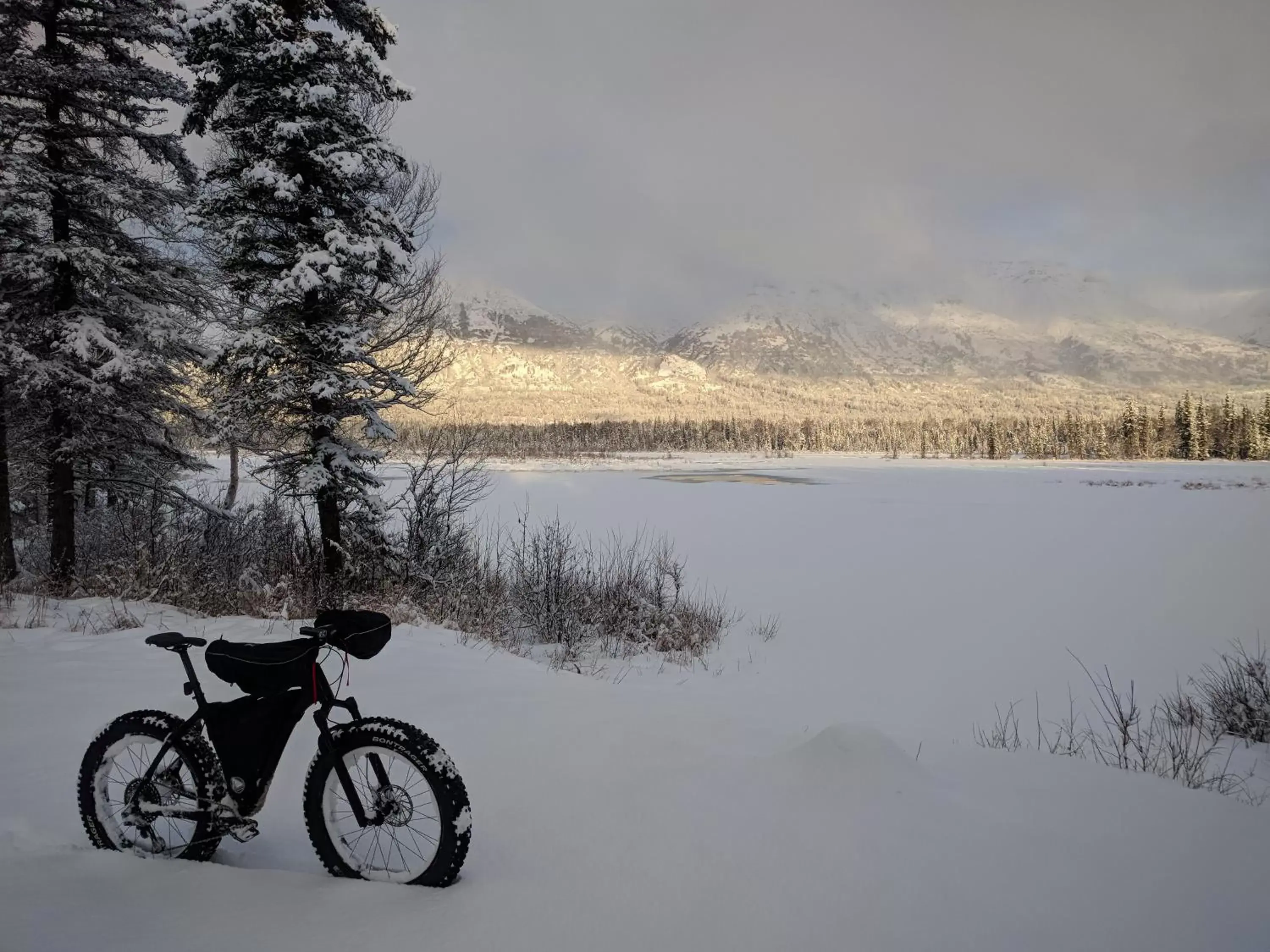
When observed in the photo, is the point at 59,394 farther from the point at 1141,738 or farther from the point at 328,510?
the point at 1141,738

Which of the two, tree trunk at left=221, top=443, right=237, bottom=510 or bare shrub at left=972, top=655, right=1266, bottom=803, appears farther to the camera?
tree trunk at left=221, top=443, right=237, bottom=510

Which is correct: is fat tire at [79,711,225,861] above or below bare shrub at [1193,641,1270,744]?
above

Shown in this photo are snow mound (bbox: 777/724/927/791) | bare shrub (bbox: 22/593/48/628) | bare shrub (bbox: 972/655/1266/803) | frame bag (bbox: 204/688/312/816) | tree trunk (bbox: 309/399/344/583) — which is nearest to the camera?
frame bag (bbox: 204/688/312/816)

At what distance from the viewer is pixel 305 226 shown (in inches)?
326

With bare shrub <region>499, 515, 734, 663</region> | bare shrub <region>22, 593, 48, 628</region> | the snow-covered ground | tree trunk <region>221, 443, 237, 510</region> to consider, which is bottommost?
bare shrub <region>499, 515, 734, 663</region>

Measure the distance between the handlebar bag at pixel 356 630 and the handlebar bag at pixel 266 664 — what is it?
0.07 m

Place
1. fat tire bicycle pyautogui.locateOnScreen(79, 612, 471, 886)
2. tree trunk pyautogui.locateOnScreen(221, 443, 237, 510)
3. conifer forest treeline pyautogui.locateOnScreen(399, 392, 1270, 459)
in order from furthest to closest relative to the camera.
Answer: conifer forest treeline pyautogui.locateOnScreen(399, 392, 1270, 459), tree trunk pyautogui.locateOnScreen(221, 443, 237, 510), fat tire bicycle pyautogui.locateOnScreen(79, 612, 471, 886)

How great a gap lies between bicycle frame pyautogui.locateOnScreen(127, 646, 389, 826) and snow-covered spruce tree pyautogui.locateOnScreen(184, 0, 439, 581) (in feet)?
20.2

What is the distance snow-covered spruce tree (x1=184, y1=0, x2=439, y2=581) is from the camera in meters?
7.76

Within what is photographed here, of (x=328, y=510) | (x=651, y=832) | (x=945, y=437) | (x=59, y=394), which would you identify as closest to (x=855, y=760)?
(x=651, y=832)

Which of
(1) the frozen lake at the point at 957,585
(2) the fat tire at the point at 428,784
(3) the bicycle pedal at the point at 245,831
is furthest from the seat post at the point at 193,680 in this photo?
(1) the frozen lake at the point at 957,585

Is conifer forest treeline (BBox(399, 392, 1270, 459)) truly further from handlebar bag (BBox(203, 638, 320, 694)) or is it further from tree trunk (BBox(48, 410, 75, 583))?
handlebar bag (BBox(203, 638, 320, 694))

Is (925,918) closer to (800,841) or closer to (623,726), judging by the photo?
(800,841)

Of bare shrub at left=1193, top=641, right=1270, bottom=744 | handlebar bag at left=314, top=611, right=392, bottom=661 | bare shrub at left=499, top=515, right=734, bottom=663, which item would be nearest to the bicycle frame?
handlebar bag at left=314, top=611, right=392, bottom=661
